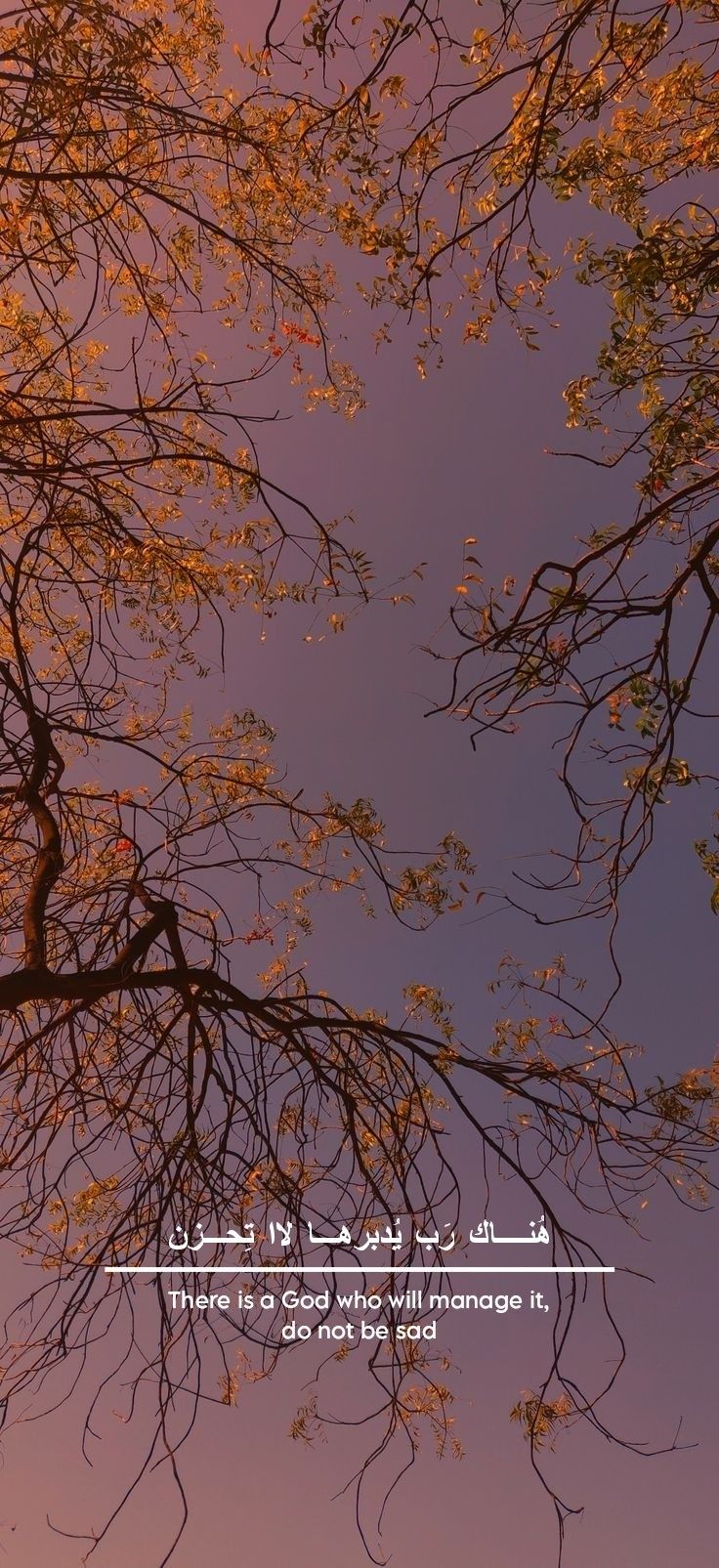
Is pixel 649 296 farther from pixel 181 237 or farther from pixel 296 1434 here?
pixel 296 1434

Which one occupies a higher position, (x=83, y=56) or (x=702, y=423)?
(x=83, y=56)

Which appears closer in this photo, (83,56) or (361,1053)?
(83,56)

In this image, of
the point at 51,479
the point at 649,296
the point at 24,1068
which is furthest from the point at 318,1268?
the point at 649,296

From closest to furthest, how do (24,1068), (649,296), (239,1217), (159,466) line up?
(649,296) < (24,1068) < (239,1217) < (159,466)

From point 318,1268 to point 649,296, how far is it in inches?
166

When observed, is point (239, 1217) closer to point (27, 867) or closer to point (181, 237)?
point (27, 867)

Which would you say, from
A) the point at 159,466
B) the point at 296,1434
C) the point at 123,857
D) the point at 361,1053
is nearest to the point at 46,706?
the point at 123,857

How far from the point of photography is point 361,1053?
198 inches

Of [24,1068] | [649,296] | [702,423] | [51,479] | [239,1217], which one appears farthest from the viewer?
[239,1217]

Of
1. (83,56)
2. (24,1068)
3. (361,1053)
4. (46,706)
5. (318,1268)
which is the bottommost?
(318,1268)

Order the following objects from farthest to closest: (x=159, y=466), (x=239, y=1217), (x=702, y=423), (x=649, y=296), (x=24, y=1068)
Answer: (x=159, y=466), (x=239, y=1217), (x=24, y=1068), (x=702, y=423), (x=649, y=296)

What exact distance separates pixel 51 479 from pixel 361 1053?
3.19 metres

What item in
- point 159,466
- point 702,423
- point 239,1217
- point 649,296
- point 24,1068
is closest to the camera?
point 649,296

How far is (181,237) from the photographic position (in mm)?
4688
